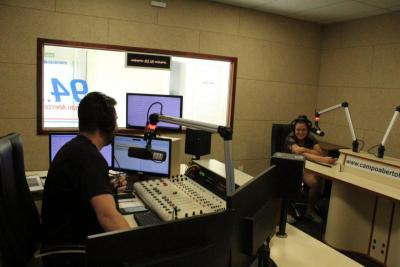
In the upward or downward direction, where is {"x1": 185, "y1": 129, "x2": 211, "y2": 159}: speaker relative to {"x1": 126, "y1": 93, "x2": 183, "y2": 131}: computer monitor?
downward

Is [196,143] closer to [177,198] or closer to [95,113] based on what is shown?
[177,198]

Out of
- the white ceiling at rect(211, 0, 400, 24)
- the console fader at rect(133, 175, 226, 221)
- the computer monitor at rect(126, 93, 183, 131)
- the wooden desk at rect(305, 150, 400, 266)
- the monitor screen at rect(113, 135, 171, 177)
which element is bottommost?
the wooden desk at rect(305, 150, 400, 266)

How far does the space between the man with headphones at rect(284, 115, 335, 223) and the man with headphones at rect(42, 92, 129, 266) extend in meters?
2.74

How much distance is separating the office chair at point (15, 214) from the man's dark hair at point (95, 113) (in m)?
0.36

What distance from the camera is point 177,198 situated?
5.90 ft

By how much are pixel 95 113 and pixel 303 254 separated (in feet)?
3.88

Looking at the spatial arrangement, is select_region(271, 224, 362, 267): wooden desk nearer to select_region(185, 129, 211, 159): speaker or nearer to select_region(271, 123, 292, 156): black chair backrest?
select_region(185, 129, 211, 159): speaker

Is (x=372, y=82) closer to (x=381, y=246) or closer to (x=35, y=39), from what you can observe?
(x=381, y=246)

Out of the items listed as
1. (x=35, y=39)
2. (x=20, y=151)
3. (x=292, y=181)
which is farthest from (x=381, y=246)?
(x=35, y=39)

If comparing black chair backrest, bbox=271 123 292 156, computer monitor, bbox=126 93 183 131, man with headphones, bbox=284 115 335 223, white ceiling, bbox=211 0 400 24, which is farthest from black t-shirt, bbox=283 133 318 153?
white ceiling, bbox=211 0 400 24

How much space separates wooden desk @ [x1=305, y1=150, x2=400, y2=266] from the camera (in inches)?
110

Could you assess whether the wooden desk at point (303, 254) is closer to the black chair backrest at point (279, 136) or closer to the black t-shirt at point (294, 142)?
the black t-shirt at point (294, 142)

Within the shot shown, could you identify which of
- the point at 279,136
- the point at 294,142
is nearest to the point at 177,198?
the point at 294,142

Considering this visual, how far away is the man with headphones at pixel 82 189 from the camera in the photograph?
4.52 feet
